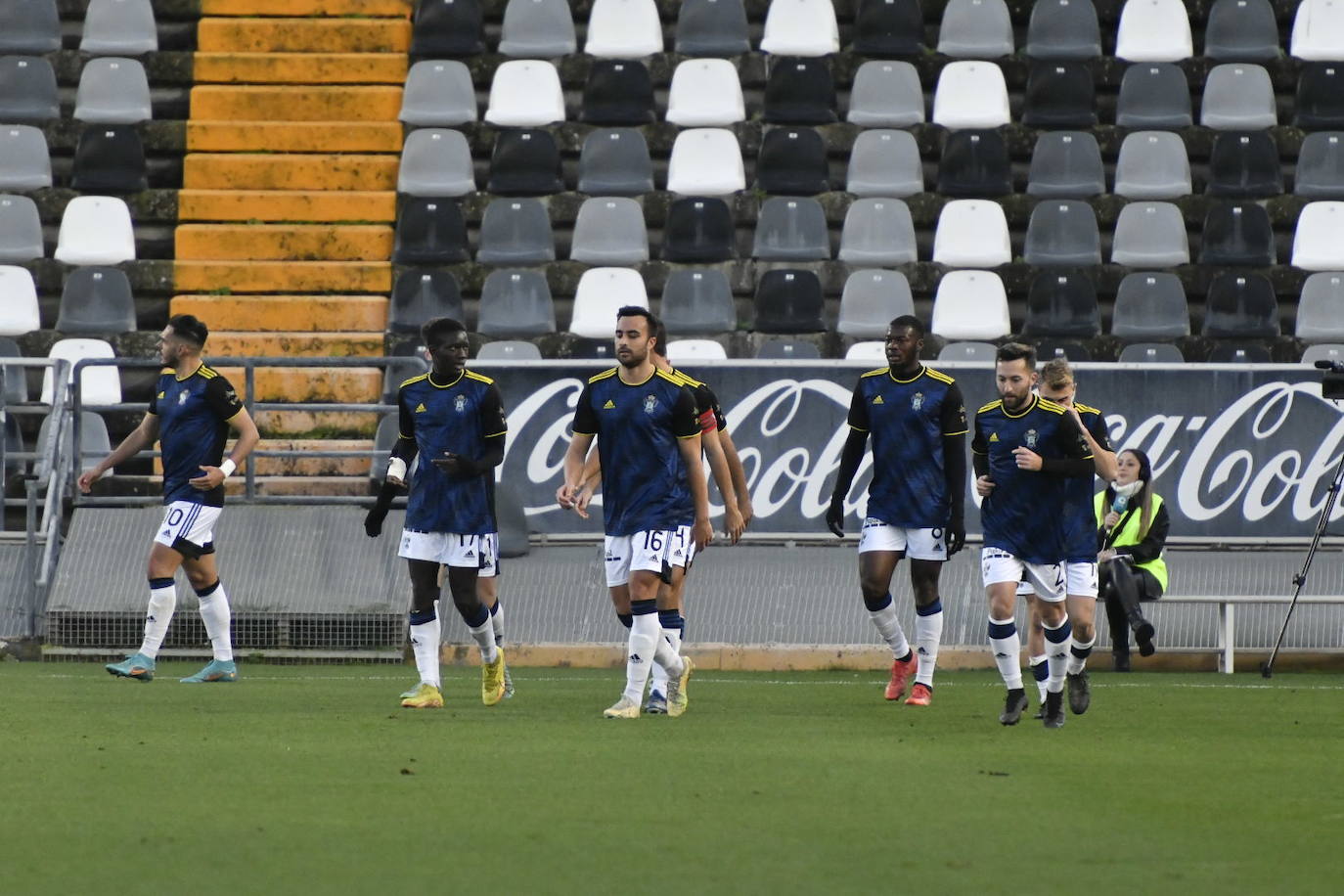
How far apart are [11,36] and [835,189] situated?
9290 mm

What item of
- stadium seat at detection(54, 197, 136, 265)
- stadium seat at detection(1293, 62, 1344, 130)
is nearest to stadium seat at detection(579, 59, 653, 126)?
stadium seat at detection(54, 197, 136, 265)

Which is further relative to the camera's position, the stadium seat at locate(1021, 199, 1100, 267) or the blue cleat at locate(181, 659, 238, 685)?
the stadium seat at locate(1021, 199, 1100, 267)

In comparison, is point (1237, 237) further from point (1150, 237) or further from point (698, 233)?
point (698, 233)

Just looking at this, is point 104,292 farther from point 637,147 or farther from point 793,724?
point 793,724

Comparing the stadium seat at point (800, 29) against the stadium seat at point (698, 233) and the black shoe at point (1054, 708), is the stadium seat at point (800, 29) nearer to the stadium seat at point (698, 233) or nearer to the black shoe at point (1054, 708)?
the stadium seat at point (698, 233)

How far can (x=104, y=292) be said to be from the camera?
1962 cm

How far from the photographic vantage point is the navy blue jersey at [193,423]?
13094 millimetres

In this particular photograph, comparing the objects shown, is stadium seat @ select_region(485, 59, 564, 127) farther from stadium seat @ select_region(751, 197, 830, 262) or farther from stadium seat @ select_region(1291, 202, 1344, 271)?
stadium seat @ select_region(1291, 202, 1344, 271)

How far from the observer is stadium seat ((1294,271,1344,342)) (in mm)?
19344

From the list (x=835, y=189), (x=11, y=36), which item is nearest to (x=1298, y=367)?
(x=835, y=189)

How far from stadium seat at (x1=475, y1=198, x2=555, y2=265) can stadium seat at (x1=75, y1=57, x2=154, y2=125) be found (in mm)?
4081

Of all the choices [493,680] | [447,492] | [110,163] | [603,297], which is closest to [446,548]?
[447,492]

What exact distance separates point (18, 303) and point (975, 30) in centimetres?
1026

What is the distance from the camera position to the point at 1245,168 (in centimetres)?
2058
